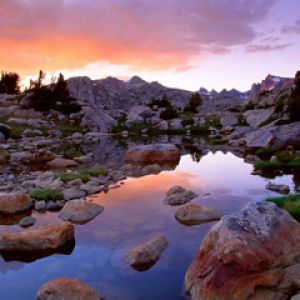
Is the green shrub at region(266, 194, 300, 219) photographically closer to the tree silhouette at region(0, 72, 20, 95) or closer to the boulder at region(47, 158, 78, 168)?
the boulder at region(47, 158, 78, 168)

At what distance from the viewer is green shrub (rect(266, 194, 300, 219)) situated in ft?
39.1

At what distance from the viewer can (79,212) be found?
1336 cm

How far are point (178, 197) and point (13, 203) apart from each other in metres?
6.71

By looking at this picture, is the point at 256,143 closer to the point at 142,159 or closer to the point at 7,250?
the point at 142,159

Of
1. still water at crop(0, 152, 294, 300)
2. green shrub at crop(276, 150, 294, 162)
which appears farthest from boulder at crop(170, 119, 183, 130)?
still water at crop(0, 152, 294, 300)

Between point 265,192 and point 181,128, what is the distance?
56.6 meters

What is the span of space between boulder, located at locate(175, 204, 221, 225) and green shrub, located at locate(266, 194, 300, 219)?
2.22 metres

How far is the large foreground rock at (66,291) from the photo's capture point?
23.9ft

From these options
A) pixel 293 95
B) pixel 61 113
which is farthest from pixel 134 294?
pixel 61 113

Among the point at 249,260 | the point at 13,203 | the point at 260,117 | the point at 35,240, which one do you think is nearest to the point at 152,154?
the point at 13,203

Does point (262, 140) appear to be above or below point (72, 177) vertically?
above

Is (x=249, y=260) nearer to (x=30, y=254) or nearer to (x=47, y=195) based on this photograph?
(x=30, y=254)

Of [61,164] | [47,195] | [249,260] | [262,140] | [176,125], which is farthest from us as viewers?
[176,125]

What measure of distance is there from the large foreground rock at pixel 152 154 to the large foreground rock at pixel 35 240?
19.2 metres
